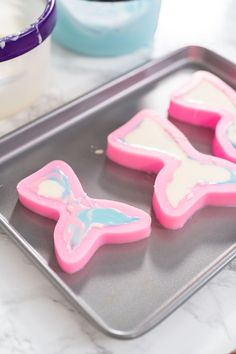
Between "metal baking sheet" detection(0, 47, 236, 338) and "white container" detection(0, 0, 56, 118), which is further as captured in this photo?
"white container" detection(0, 0, 56, 118)

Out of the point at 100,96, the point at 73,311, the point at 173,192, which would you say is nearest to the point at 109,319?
the point at 73,311

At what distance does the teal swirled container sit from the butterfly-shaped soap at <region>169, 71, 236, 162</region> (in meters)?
0.10

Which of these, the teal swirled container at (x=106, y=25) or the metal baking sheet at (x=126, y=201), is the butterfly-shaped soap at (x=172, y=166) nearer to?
the metal baking sheet at (x=126, y=201)

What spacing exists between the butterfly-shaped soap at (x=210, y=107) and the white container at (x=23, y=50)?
0.15 metres

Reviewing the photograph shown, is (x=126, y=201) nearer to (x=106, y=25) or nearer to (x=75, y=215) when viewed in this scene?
(x=75, y=215)

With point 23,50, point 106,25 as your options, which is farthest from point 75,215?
point 106,25

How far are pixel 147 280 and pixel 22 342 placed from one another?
11cm

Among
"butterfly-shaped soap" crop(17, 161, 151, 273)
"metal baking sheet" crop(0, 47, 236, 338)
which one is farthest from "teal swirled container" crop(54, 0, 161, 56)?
"butterfly-shaped soap" crop(17, 161, 151, 273)

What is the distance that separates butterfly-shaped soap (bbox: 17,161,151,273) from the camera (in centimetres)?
56

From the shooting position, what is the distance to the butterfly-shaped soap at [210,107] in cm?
68

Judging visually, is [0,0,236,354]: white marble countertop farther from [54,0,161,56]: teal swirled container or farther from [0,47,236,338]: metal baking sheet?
[54,0,161,56]: teal swirled container

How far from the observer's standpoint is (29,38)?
0.65 m

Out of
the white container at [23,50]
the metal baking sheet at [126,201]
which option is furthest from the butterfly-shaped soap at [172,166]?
the white container at [23,50]

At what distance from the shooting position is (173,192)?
2.02 feet
